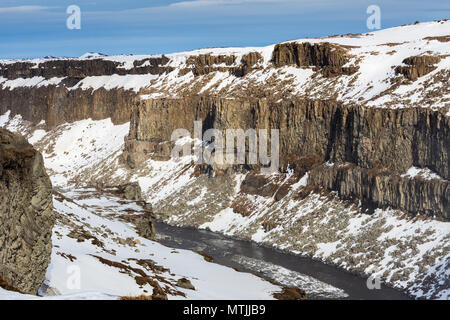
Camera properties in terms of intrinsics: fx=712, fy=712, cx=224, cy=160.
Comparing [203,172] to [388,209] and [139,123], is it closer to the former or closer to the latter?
[139,123]

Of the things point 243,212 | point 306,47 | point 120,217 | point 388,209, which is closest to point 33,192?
point 120,217

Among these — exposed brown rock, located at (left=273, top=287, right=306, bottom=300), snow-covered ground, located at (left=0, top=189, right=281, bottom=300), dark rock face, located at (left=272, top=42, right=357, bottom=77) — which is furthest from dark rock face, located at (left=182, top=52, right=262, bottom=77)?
exposed brown rock, located at (left=273, top=287, right=306, bottom=300)

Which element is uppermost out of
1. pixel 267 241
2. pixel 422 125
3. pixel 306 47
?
pixel 306 47

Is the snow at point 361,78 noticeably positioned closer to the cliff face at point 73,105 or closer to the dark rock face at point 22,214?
the cliff face at point 73,105

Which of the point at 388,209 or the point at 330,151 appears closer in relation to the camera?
the point at 388,209

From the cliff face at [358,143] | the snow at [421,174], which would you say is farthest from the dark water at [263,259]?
the snow at [421,174]

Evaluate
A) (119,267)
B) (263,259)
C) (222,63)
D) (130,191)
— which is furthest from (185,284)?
(222,63)

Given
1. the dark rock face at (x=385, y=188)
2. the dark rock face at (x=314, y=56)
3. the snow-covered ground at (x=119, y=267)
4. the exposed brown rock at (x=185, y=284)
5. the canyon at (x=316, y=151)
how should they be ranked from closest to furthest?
1. the snow-covered ground at (x=119, y=267)
2. the exposed brown rock at (x=185, y=284)
3. the dark rock face at (x=385, y=188)
4. the canyon at (x=316, y=151)
5. the dark rock face at (x=314, y=56)
